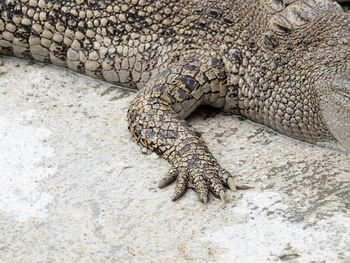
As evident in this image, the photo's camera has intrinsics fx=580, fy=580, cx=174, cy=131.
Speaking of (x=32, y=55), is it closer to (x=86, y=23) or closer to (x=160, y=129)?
(x=86, y=23)

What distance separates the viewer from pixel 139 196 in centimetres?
416

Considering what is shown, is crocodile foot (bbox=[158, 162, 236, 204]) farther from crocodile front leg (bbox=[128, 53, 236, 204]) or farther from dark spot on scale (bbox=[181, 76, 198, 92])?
dark spot on scale (bbox=[181, 76, 198, 92])

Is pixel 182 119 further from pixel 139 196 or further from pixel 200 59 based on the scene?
pixel 139 196

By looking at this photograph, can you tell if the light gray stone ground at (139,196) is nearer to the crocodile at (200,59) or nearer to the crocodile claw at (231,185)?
the crocodile claw at (231,185)

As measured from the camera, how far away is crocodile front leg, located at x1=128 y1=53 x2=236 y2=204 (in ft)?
13.9

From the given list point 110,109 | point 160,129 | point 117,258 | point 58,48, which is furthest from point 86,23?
point 117,258

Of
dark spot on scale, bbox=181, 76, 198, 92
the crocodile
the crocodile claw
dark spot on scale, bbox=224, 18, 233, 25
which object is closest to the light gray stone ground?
the crocodile claw

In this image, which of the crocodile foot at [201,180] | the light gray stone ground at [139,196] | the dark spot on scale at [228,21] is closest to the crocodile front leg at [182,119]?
the crocodile foot at [201,180]

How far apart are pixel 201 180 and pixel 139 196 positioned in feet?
1.51

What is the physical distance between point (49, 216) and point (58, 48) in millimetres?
2098

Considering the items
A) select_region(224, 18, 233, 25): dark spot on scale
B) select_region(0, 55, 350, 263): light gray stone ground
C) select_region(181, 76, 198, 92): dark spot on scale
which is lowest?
select_region(0, 55, 350, 263): light gray stone ground

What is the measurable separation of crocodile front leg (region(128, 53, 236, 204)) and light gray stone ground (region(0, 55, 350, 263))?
0.12 m

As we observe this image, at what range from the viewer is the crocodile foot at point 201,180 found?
409 cm

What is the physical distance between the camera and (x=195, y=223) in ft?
12.7
